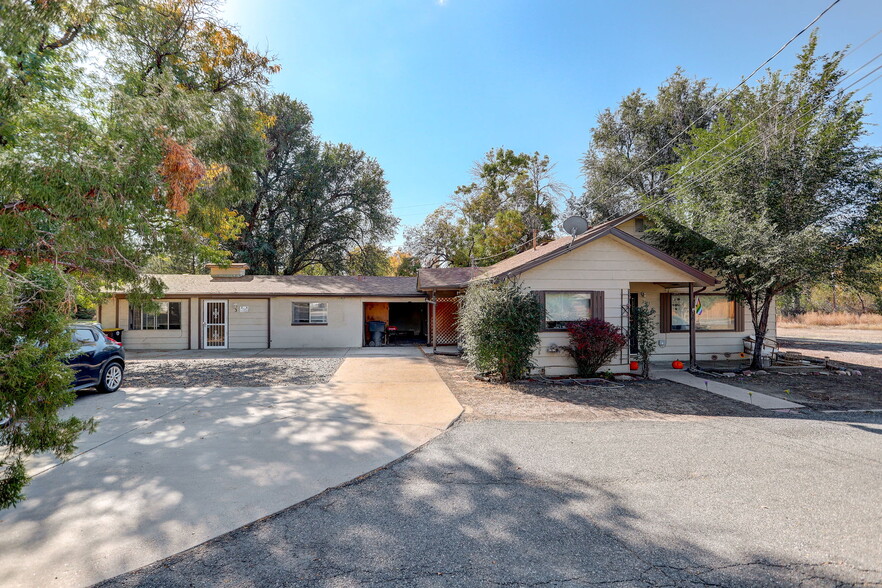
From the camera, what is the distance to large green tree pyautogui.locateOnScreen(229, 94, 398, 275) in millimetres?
22094

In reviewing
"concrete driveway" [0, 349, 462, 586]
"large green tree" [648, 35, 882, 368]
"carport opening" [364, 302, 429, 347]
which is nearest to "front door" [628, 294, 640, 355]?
"large green tree" [648, 35, 882, 368]

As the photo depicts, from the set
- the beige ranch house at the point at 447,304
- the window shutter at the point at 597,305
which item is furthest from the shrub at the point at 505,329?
the window shutter at the point at 597,305

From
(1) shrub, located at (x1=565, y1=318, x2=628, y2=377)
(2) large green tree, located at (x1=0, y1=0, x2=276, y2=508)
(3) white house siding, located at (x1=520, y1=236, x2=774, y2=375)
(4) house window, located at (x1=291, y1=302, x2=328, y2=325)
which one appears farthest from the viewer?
(4) house window, located at (x1=291, y1=302, x2=328, y2=325)

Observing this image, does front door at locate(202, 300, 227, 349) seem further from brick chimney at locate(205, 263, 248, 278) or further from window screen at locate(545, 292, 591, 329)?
window screen at locate(545, 292, 591, 329)

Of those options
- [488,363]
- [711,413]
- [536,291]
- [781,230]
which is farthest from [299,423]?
[781,230]

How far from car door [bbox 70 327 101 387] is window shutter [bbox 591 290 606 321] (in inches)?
412

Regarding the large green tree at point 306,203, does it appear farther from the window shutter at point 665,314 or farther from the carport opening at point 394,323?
the window shutter at point 665,314

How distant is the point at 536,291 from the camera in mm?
9359

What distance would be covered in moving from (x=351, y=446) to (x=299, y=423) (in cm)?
131

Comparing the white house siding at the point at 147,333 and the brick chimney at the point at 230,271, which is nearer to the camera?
the white house siding at the point at 147,333

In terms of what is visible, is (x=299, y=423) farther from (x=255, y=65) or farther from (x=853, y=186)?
(x=853, y=186)

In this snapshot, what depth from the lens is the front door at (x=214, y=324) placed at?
1538 centimetres

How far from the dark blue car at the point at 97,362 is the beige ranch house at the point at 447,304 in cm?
341

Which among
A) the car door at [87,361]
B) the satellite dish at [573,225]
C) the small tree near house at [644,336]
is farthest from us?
the satellite dish at [573,225]
